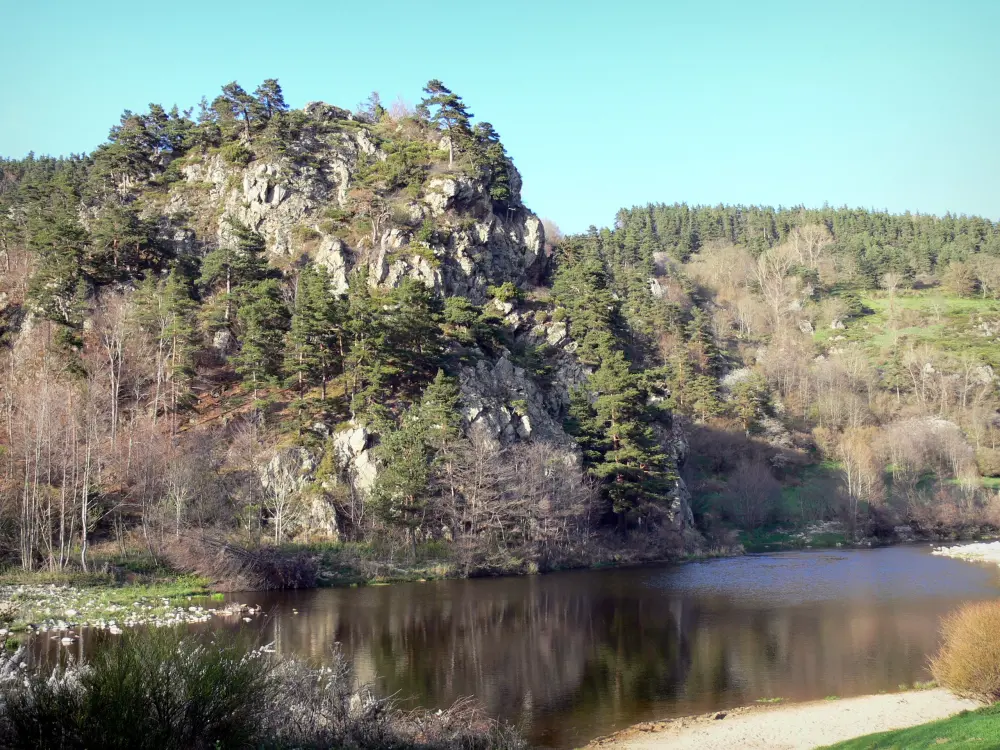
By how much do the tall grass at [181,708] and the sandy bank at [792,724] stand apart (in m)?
5.14

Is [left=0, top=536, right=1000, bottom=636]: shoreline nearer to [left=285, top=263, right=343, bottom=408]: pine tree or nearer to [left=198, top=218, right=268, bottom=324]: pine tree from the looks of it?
[left=285, top=263, right=343, bottom=408]: pine tree

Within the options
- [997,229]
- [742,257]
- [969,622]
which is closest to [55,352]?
[969,622]

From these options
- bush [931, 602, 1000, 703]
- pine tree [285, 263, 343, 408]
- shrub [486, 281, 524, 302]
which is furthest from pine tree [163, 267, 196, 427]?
bush [931, 602, 1000, 703]

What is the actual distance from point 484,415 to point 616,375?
12101mm

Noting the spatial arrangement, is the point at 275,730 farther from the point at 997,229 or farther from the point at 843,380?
the point at 997,229

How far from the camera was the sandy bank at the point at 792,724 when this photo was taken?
16.8 metres

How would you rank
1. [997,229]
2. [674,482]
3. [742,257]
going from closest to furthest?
[674,482] < [742,257] < [997,229]

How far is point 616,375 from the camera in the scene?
59688 mm

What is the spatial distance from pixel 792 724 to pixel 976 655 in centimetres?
470

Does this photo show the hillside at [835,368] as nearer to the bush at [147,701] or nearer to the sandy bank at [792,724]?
the sandy bank at [792,724]

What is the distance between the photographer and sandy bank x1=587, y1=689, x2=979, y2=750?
16844 millimetres

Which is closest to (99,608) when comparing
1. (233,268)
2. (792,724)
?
(792,724)

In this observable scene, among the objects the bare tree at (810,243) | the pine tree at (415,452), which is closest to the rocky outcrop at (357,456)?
the pine tree at (415,452)

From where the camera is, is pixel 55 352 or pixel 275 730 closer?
pixel 275 730
